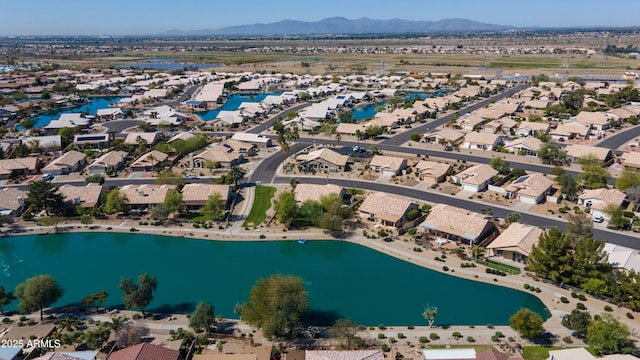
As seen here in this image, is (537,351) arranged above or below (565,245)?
below

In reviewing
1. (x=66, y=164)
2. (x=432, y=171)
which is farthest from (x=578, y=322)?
(x=66, y=164)

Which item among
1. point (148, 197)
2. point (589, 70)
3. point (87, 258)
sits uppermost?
point (589, 70)

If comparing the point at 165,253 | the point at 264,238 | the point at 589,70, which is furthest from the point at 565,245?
the point at 589,70

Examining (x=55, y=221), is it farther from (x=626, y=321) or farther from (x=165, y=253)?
(x=626, y=321)

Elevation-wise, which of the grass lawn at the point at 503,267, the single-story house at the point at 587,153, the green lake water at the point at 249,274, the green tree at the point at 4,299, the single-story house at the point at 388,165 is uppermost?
the single-story house at the point at 587,153

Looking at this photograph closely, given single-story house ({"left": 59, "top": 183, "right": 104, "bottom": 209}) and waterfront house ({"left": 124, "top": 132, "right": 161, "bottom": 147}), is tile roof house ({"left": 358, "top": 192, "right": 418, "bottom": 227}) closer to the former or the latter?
single-story house ({"left": 59, "top": 183, "right": 104, "bottom": 209})

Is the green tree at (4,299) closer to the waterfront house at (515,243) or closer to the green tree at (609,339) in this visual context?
the waterfront house at (515,243)

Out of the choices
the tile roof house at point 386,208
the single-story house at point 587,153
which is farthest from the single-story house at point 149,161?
the single-story house at point 587,153

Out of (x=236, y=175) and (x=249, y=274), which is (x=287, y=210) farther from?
(x=236, y=175)
